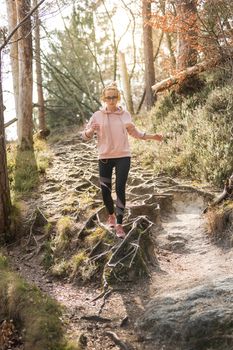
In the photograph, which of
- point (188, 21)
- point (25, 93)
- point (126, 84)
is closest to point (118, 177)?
point (188, 21)

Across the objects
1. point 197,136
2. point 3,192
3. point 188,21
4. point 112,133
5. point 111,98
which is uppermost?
point 188,21

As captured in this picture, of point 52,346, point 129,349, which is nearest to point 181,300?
point 129,349

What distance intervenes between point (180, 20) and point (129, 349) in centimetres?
800

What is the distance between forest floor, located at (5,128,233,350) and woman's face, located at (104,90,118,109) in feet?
7.29

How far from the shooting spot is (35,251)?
22.0 ft

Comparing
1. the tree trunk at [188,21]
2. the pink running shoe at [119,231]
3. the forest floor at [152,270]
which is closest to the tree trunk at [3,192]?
the forest floor at [152,270]

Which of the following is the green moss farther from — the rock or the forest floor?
the rock

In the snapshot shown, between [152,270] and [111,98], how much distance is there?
2.30 metres

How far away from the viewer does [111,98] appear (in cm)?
538

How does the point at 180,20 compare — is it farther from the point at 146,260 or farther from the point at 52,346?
the point at 52,346

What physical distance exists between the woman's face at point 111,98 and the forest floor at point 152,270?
2.22 m

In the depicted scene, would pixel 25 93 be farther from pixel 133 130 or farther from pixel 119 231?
pixel 119 231

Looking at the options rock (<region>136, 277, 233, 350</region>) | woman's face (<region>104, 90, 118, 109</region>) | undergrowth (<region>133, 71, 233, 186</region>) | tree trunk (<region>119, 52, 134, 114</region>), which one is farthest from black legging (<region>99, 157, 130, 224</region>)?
tree trunk (<region>119, 52, 134, 114</region>)

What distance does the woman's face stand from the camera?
17.6ft
